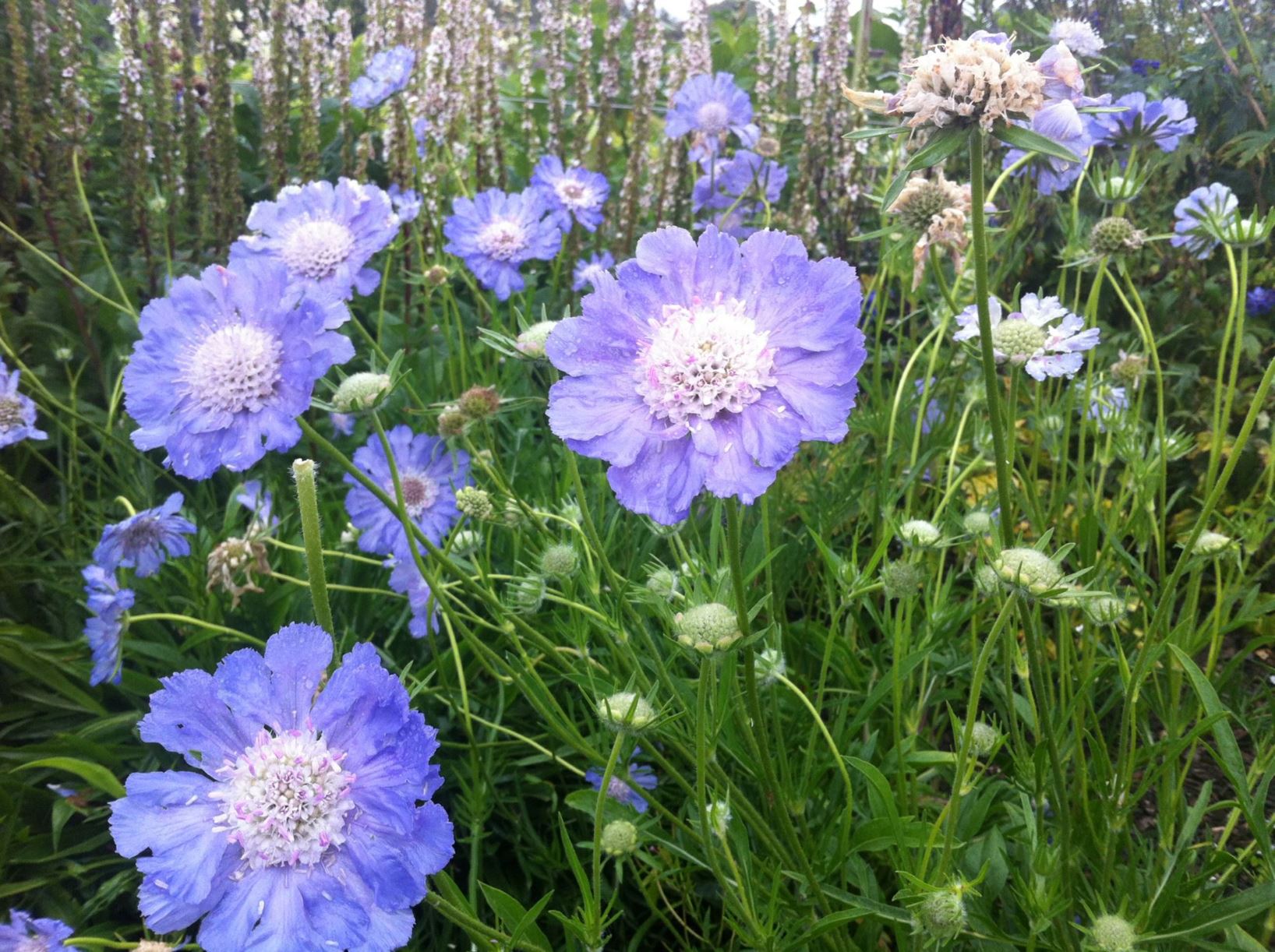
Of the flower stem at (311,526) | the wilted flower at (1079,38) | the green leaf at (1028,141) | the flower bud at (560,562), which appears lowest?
the flower bud at (560,562)

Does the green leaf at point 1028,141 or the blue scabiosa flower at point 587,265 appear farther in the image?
the blue scabiosa flower at point 587,265

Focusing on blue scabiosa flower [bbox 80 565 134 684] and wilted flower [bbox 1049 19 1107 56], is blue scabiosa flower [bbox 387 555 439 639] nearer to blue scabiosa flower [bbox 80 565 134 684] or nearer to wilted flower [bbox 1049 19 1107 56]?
blue scabiosa flower [bbox 80 565 134 684]

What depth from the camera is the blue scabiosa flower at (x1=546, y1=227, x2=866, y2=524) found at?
1.07m

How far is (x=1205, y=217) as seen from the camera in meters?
1.63

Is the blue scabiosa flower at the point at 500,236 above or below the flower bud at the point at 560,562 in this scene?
above

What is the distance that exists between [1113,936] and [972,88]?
111 centimetres

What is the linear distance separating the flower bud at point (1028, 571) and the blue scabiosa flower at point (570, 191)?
1984 millimetres

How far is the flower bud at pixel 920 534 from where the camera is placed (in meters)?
1.46

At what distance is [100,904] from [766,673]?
4.49 ft

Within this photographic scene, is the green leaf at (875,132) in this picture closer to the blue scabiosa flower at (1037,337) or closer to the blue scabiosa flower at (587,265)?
the blue scabiosa flower at (1037,337)

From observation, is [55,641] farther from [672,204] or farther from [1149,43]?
[1149,43]

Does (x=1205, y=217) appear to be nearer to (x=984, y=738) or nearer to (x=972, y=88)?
(x=972, y=88)

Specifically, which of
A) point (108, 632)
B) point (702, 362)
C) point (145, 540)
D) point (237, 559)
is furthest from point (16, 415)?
point (702, 362)

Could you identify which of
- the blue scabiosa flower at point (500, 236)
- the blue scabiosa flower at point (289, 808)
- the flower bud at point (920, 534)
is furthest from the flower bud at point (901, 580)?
the blue scabiosa flower at point (500, 236)
